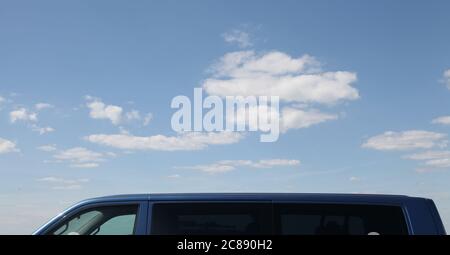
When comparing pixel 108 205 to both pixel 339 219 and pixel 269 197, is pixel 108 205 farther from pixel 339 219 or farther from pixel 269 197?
pixel 339 219

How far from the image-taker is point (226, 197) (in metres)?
7.85

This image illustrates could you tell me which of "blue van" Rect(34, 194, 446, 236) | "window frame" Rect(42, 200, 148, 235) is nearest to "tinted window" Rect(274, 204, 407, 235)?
"blue van" Rect(34, 194, 446, 236)

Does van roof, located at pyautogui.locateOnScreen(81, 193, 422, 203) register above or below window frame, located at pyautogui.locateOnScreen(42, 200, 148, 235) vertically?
above

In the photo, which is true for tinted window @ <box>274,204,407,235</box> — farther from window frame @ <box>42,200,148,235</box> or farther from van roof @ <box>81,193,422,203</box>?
window frame @ <box>42,200,148,235</box>

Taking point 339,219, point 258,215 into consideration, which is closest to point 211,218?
point 258,215

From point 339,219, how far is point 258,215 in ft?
3.01

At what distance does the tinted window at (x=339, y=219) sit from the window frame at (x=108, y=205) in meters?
1.48

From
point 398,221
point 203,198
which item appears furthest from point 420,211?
point 203,198

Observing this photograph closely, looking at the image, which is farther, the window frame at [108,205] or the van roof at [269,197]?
the van roof at [269,197]

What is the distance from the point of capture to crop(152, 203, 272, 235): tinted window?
7668 mm

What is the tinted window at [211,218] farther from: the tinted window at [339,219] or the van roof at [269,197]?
the tinted window at [339,219]

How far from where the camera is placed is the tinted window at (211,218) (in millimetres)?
7668

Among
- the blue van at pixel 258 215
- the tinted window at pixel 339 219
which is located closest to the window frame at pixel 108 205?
the blue van at pixel 258 215

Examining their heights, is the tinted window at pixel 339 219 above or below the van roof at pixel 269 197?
below
